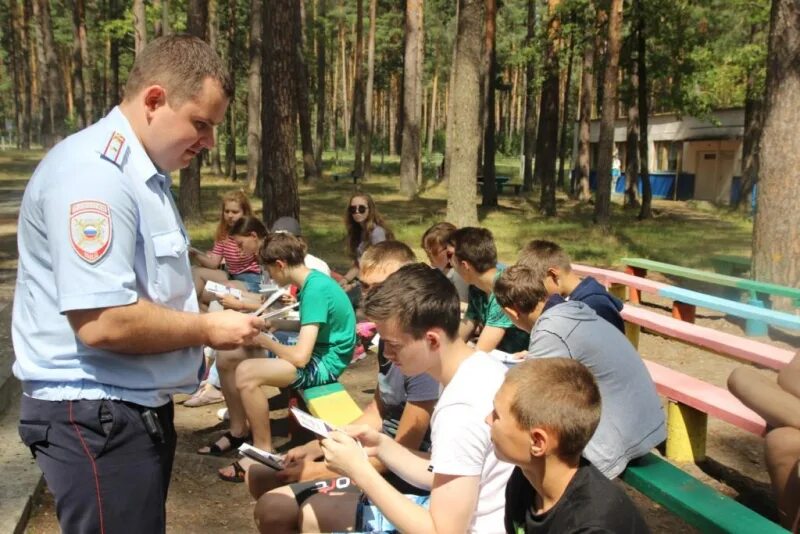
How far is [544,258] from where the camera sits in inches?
159

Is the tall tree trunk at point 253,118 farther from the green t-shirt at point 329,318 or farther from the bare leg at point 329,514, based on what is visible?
the bare leg at point 329,514

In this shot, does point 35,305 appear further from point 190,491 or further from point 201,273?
point 201,273

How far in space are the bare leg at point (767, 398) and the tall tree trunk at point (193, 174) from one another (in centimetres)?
1055

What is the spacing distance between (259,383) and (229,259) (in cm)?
314

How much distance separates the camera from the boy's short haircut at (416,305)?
7.95 ft

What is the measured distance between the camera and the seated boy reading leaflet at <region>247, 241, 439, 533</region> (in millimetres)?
2986

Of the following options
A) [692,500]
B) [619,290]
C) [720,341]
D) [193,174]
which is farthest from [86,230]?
[193,174]

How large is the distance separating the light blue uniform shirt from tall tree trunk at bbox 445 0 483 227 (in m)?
9.57

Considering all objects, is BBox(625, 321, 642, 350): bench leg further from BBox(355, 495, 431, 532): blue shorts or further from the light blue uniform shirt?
the light blue uniform shirt

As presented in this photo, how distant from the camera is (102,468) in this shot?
1.88 meters

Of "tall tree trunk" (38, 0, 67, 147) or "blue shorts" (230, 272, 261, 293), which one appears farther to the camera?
"tall tree trunk" (38, 0, 67, 147)

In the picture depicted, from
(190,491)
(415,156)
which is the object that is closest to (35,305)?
(190,491)

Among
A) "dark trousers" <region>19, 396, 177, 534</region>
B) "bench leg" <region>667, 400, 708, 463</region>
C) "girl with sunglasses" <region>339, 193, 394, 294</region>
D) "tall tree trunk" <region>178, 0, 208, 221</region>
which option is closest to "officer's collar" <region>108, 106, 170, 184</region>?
"dark trousers" <region>19, 396, 177, 534</region>

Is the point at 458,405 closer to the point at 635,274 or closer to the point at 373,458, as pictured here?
the point at 373,458
